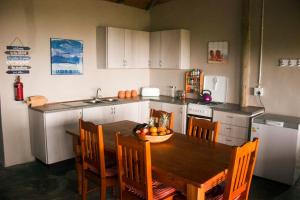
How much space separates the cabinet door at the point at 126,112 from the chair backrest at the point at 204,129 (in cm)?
181

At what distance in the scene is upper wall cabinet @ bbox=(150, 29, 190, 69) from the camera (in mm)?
4659

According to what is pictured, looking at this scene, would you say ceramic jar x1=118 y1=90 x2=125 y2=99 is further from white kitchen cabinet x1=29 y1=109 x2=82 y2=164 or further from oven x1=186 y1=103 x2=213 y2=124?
oven x1=186 y1=103 x2=213 y2=124

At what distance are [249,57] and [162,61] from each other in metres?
1.63

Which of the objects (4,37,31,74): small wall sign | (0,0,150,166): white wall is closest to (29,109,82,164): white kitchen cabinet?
(0,0,150,166): white wall

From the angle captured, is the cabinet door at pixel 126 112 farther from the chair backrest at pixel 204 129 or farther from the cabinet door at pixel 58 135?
the chair backrest at pixel 204 129

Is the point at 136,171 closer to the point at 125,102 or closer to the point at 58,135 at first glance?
the point at 58,135

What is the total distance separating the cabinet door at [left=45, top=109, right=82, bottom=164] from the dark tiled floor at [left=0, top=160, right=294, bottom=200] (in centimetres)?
19

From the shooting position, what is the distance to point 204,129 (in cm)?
274

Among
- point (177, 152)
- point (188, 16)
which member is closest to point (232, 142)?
point (177, 152)

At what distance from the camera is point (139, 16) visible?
5270 millimetres

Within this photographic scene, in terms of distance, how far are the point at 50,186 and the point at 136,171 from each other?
1711mm

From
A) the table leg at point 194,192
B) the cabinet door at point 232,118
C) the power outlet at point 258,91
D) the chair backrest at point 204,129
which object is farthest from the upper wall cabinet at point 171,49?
the table leg at point 194,192

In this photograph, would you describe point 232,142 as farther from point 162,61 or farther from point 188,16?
point 188,16

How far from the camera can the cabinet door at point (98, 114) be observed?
13.0 feet
